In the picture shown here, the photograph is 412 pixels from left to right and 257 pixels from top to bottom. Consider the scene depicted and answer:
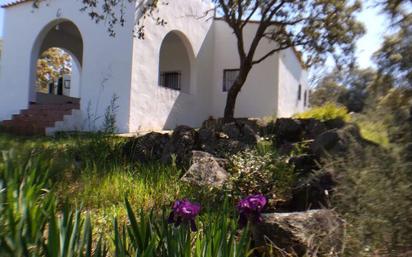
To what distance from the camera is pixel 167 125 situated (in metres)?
16.2

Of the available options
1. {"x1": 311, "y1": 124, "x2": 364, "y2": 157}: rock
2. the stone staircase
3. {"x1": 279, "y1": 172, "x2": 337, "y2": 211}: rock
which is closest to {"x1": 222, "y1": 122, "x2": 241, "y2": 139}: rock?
{"x1": 311, "y1": 124, "x2": 364, "y2": 157}: rock

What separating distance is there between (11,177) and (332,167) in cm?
304

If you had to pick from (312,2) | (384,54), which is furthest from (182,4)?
(384,54)

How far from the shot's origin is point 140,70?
14547mm

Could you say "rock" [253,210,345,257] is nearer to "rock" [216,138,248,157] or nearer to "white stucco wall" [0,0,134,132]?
"rock" [216,138,248,157]

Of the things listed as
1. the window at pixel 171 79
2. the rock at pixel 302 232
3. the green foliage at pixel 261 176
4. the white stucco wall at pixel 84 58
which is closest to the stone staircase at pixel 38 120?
the white stucco wall at pixel 84 58

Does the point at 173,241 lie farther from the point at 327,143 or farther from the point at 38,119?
the point at 38,119

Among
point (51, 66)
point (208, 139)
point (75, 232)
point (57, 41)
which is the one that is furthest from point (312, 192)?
point (51, 66)

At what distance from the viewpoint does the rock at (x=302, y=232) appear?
359 centimetres

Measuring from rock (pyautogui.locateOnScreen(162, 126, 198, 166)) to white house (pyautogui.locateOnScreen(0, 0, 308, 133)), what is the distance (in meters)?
4.34

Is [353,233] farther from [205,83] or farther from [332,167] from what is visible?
[205,83]

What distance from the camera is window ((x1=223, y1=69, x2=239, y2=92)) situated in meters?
18.6

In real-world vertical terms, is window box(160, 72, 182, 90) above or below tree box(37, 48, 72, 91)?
below

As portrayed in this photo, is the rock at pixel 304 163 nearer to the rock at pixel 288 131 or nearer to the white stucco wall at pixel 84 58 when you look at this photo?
the rock at pixel 288 131
